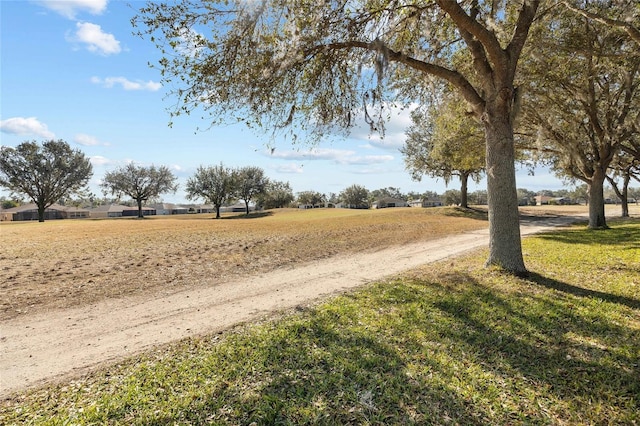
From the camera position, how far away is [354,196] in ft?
331

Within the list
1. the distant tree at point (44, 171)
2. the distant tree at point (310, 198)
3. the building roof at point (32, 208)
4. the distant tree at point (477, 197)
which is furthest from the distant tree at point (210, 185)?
the distant tree at point (477, 197)

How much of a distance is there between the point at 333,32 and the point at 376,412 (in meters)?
7.74

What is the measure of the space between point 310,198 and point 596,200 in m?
84.5

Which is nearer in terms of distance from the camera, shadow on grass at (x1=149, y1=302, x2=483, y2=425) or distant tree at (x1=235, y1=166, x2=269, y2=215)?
shadow on grass at (x1=149, y1=302, x2=483, y2=425)

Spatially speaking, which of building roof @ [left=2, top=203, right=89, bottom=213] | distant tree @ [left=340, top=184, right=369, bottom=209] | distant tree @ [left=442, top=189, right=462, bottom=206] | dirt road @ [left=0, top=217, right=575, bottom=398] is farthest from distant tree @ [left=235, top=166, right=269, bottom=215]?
dirt road @ [left=0, top=217, right=575, bottom=398]

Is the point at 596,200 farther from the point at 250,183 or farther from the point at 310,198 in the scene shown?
the point at 310,198

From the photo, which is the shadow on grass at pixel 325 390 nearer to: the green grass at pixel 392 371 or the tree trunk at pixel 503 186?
the green grass at pixel 392 371

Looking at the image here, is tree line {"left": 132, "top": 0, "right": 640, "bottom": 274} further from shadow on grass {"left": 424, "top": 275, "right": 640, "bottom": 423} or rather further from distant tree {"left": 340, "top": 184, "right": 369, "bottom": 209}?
distant tree {"left": 340, "top": 184, "right": 369, "bottom": 209}

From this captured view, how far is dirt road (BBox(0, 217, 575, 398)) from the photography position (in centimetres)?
436

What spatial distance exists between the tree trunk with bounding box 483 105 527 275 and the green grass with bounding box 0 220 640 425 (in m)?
1.64

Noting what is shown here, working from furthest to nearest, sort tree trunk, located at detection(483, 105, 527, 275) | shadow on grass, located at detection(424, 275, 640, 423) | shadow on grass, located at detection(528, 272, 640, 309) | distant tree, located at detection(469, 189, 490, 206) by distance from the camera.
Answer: distant tree, located at detection(469, 189, 490, 206), tree trunk, located at detection(483, 105, 527, 275), shadow on grass, located at detection(528, 272, 640, 309), shadow on grass, located at detection(424, 275, 640, 423)

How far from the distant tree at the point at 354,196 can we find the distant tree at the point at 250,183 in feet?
119

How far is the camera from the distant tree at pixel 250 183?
66.1 metres

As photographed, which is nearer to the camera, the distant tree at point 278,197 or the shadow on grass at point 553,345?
the shadow on grass at point 553,345
